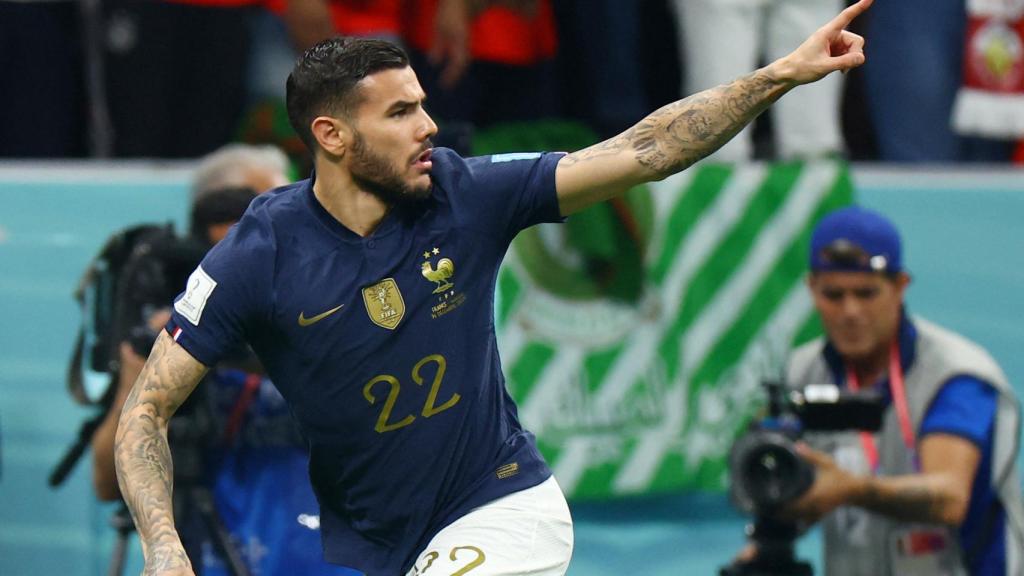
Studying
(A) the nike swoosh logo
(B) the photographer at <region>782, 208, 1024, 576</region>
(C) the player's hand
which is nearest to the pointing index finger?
(C) the player's hand

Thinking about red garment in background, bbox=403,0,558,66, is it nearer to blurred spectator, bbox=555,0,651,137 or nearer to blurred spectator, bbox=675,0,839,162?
blurred spectator, bbox=555,0,651,137

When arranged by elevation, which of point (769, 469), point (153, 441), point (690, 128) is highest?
point (690, 128)

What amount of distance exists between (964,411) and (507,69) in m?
2.25

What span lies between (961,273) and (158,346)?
401 cm

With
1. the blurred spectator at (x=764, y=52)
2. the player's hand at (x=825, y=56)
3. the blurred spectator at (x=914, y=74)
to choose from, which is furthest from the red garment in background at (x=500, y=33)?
the player's hand at (x=825, y=56)

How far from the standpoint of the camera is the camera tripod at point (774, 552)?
4.73 metres

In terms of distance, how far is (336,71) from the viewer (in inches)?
141

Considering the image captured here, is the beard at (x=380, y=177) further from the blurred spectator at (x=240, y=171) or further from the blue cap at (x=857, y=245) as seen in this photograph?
the blue cap at (x=857, y=245)

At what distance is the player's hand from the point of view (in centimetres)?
336

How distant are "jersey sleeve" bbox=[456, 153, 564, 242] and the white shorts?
545 millimetres

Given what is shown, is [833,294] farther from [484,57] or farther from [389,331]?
[389,331]

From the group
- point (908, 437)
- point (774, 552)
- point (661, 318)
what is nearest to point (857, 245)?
point (908, 437)

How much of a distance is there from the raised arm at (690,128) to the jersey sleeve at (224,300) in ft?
1.98

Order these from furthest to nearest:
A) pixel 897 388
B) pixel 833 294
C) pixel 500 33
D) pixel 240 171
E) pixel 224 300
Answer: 1. pixel 500 33
2. pixel 833 294
3. pixel 897 388
4. pixel 240 171
5. pixel 224 300
